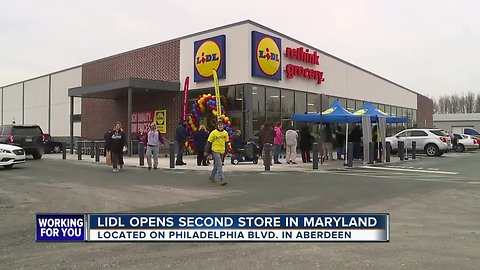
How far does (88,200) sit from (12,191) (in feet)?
8.88

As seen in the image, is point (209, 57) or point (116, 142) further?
point (209, 57)

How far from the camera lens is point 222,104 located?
934 inches

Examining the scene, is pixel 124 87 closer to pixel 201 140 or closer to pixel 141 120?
pixel 141 120

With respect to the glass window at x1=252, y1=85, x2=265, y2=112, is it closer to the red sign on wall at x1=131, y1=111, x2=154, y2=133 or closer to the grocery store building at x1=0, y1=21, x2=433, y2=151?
the grocery store building at x1=0, y1=21, x2=433, y2=151

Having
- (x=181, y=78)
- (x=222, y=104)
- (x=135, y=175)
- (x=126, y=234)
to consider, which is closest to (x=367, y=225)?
(x=126, y=234)

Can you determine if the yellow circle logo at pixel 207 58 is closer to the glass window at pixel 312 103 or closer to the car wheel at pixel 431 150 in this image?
the glass window at pixel 312 103

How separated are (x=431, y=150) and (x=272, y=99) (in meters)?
9.99

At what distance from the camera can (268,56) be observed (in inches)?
939

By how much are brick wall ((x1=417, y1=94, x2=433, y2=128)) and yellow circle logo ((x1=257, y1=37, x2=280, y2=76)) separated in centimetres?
2982

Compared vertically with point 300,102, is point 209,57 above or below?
above

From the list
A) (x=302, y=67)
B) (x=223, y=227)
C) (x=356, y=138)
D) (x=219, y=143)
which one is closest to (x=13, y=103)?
(x=302, y=67)

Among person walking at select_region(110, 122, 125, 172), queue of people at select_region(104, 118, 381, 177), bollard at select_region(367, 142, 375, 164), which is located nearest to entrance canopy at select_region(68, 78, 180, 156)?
queue of people at select_region(104, 118, 381, 177)

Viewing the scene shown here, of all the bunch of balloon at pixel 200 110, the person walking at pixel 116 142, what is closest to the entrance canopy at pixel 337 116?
the bunch of balloon at pixel 200 110

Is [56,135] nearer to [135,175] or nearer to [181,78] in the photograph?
[181,78]
